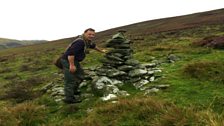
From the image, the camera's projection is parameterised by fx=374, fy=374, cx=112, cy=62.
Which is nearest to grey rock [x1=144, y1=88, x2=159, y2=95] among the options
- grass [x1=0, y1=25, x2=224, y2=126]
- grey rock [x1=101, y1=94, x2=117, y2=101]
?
grass [x1=0, y1=25, x2=224, y2=126]

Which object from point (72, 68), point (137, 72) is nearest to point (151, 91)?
point (137, 72)

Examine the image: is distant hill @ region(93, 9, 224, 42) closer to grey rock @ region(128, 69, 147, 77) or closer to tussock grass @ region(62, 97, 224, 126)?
grey rock @ region(128, 69, 147, 77)

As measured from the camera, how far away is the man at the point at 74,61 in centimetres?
1310

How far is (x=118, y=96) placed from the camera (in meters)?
13.3

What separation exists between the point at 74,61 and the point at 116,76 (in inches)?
100

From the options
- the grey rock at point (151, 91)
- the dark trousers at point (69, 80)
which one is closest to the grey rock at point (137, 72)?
the grey rock at point (151, 91)

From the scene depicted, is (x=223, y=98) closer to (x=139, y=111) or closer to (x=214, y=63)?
(x=139, y=111)

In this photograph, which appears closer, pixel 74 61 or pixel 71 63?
pixel 71 63

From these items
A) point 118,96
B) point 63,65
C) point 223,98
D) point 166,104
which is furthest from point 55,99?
point 223,98

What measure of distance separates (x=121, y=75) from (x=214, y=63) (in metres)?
4.07

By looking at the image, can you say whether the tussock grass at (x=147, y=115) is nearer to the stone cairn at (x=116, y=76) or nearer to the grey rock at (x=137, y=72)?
the stone cairn at (x=116, y=76)

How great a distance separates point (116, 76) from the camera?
15469 mm

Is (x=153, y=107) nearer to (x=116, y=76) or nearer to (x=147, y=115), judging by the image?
(x=147, y=115)

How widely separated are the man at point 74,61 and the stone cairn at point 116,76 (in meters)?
0.76
